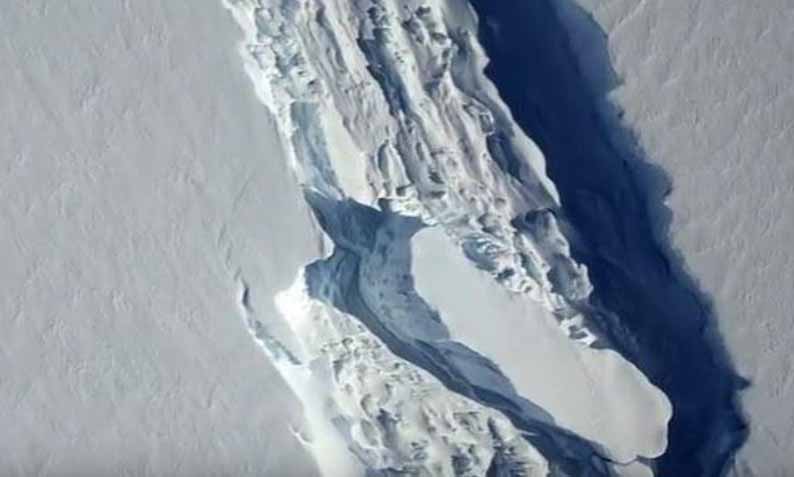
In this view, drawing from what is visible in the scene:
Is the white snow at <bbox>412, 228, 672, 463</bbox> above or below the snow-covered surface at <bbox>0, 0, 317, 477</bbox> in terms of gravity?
below

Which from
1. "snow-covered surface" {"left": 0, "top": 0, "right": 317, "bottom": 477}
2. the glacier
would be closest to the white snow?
the glacier

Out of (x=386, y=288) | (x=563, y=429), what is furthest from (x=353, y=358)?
(x=563, y=429)

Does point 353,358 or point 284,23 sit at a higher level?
point 284,23

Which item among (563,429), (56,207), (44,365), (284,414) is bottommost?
(563,429)

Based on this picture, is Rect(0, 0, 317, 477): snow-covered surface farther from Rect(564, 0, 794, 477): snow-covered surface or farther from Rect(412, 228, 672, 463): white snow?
Rect(564, 0, 794, 477): snow-covered surface

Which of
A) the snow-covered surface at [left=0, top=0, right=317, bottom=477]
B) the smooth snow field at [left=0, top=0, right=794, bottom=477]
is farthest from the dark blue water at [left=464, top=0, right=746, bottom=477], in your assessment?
the snow-covered surface at [left=0, top=0, right=317, bottom=477]

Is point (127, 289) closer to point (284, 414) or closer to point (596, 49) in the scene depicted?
point (284, 414)

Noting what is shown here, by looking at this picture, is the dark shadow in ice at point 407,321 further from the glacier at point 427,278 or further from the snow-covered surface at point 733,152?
the snow-covered surface at point 733,152
